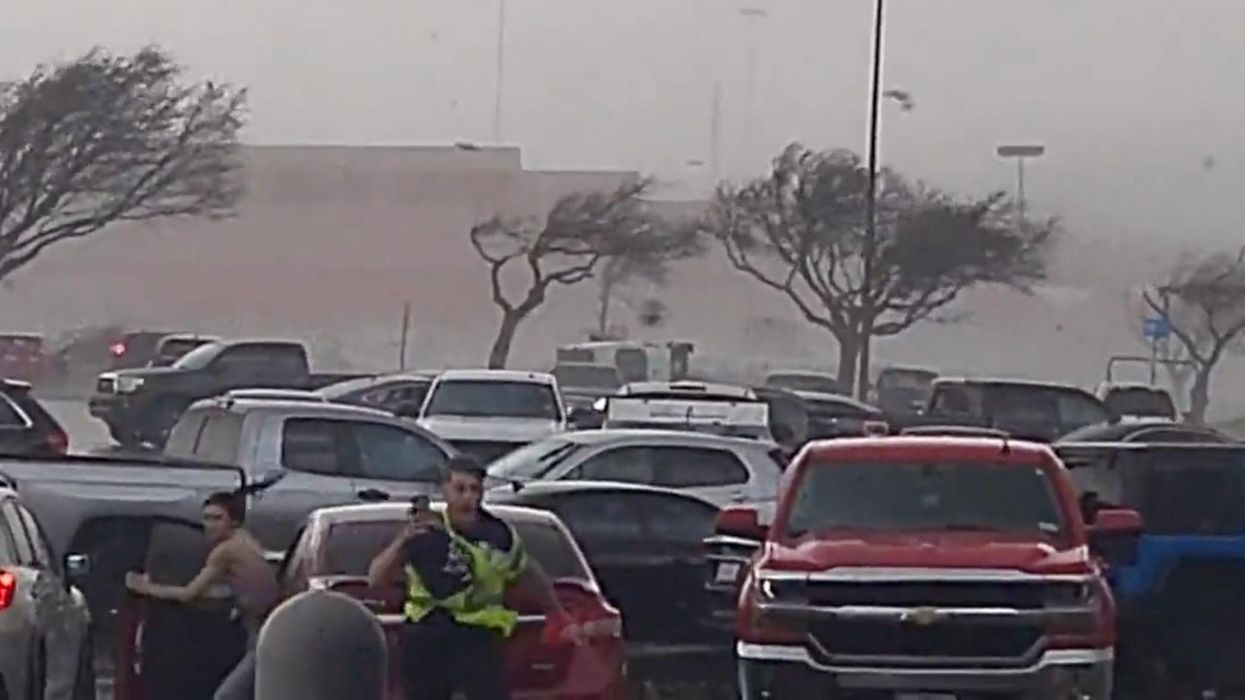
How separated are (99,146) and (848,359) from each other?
57.0ft

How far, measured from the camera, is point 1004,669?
45.0ft

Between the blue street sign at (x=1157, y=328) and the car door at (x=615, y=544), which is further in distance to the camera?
the blue street sign at (x=1157, y=328)

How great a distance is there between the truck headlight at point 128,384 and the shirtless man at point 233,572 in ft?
87.2

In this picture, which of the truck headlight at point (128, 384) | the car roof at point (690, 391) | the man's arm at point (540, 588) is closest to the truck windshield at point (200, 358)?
the truck headlight at point (128, 384)

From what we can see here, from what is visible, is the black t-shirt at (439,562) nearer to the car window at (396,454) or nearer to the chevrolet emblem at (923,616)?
the chevrolet emblem at (923,616)

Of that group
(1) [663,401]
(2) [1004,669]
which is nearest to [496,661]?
(2) [1004,669]

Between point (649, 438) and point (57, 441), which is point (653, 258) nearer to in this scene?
point (57, 441)

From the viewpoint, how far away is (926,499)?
14758 mm

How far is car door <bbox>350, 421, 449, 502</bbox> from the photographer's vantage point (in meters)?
20.7

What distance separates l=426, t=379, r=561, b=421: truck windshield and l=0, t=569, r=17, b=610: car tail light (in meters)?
19.1

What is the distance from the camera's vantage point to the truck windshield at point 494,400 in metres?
31.2

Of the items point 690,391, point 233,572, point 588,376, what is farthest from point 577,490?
point 588,376

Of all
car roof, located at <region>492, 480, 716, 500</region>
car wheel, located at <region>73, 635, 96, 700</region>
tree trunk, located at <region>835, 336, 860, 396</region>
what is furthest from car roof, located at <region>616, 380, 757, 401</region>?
tree trunk, located at <region>835, 336, 860, 396</region>

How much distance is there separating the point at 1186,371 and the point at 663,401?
1460 inches
